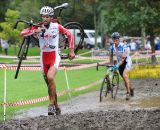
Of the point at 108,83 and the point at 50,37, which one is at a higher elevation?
the point at 50,37

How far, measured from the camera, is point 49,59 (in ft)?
36.6

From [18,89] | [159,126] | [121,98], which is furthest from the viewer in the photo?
[18,89]

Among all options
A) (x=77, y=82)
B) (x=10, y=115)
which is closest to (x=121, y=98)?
(x=10, y=115)

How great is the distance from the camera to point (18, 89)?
19672 mm

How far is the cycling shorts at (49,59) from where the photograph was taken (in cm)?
1112

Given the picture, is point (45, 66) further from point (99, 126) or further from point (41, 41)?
point (99, 126)

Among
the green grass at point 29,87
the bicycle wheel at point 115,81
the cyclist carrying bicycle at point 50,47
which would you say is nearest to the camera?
the cyclist carrying bicycle at point 50,47

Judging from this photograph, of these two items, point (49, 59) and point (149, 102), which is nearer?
point (49, 59)

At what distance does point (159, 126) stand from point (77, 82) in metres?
14.2

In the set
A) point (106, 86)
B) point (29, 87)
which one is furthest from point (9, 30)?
point (106, 86)

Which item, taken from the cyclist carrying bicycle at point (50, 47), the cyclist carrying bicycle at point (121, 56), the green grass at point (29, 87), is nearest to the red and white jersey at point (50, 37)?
the cyclist carrying bicycle at point (50, 47)

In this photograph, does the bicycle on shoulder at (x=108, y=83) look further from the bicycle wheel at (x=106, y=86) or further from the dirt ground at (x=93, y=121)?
the dirt ground at (x=93, y=121)

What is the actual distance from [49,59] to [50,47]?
0.82 ft

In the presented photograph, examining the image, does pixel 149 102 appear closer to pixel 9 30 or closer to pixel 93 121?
pixel 93 121
